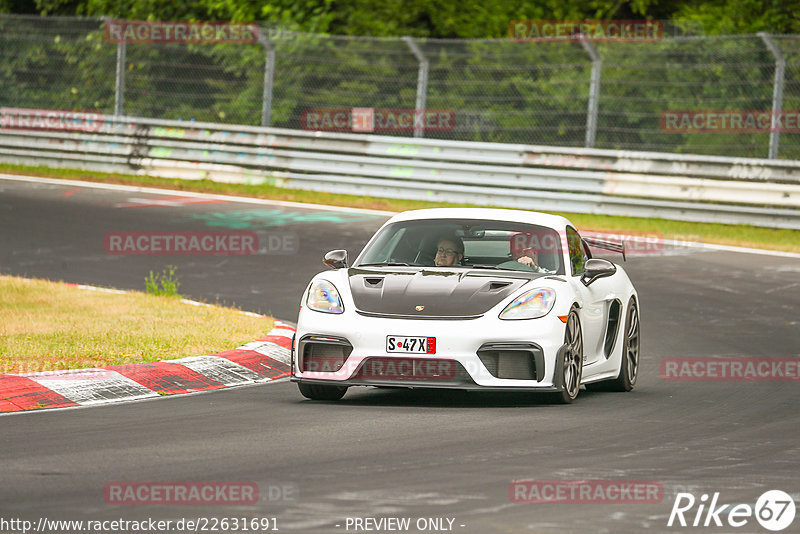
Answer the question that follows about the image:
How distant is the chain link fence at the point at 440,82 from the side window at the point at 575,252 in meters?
11.1

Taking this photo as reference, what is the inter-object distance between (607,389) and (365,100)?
14708 mm

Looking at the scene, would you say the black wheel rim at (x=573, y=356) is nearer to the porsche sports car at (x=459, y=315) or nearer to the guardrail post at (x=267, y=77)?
the porsche sports car at (x=459, y=315)

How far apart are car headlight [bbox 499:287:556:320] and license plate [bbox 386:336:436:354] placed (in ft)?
1.59

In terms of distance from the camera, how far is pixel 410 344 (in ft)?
29.0

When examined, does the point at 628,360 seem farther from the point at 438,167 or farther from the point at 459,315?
the point at 438,167

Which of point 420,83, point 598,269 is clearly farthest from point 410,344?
point 420,83

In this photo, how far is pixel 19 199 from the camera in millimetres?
22656

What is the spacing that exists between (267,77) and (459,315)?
54.2 ft

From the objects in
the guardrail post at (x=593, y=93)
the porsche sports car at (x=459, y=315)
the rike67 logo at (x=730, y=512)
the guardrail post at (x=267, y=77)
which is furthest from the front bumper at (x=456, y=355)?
the guardrail post at (x=267, y=77)

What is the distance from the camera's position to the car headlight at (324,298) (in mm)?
9195

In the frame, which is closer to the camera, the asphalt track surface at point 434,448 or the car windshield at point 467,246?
the asphalt track surface at point 434,448

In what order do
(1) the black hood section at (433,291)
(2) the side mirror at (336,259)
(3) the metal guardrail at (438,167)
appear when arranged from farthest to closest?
1. (3) the metal guardrail at (438,167)
2. (2) the side mirror at (336,259)
3. (1) the black hood section at (433,291)

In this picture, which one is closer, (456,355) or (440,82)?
(456,355)

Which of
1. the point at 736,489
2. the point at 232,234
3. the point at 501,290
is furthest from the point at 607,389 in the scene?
the point at 232,234
